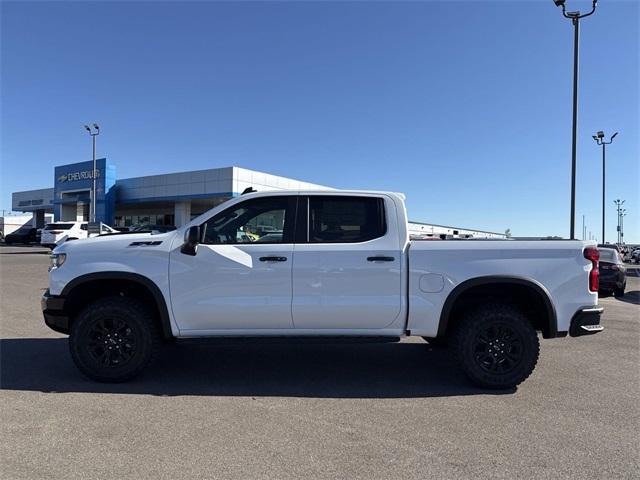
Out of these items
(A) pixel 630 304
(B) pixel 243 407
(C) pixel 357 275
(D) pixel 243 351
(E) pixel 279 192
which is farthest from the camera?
(A) pixel 630 304

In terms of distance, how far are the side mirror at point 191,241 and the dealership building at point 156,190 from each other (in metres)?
27.3

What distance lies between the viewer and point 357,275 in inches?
193

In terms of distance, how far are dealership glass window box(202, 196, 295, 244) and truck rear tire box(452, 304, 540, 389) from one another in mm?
2137

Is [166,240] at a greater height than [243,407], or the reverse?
[166,240]

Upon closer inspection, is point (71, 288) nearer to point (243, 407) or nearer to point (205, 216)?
point (205, 216)

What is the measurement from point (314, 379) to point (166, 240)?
2.16 metres

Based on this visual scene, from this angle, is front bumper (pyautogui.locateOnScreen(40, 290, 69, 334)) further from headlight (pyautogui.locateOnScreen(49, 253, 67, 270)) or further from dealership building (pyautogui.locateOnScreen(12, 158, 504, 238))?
dealership building (pyautogui.locateOnScreen(12, 158, 504, 238))

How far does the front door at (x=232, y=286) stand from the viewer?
490 centimetres

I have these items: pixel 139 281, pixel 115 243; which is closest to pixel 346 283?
pixel 139 281

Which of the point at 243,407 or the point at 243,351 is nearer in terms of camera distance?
the point at 243,407

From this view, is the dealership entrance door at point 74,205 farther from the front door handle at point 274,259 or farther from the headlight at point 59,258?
the front door handle at point 274,259

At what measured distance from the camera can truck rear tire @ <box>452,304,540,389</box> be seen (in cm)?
491

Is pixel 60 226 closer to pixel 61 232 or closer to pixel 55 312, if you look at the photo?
pixel 61 232

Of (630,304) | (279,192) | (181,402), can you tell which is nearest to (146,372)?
(181,402)
